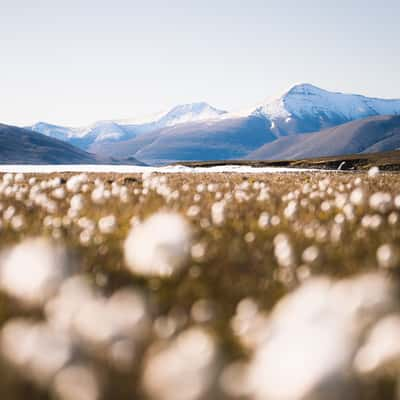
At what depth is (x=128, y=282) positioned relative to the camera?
3670 millimetres

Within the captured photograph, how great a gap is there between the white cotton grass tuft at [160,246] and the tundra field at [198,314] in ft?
0.03

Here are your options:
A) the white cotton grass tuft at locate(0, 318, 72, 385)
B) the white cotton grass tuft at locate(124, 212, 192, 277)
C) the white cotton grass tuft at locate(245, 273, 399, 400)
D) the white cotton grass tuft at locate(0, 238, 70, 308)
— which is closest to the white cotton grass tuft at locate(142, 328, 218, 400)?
the white cotton grass tuft at locate(245, 273, 399, 400)

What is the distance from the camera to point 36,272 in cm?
269

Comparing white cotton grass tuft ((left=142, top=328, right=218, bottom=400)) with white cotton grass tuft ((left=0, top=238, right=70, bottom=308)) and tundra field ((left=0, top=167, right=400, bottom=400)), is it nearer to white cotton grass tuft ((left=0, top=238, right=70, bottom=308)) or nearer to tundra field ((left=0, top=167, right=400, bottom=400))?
tundra field ((left=0, top=167, right=400, bottom=400))

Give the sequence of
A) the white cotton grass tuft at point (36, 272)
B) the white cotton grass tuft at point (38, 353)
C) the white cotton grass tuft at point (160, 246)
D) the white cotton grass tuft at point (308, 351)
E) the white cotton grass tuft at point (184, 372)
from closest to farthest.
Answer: the white cotton grass tuft at point (308, 351) → the white cotton grass tuft at point (184, 372) → the white cotton grass tuft at point (38, 353) → the white cotton grass tuft at point (36, 272) → the white cotton grass tuft at point (160, 246)

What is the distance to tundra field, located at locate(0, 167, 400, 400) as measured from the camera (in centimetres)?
169

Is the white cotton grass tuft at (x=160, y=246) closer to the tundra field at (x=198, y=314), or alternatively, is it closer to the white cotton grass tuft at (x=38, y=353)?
the tundra field at (x=198, y=314)

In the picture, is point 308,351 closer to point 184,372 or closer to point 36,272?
point 184,372

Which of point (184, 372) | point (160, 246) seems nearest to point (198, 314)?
point (160, 246)

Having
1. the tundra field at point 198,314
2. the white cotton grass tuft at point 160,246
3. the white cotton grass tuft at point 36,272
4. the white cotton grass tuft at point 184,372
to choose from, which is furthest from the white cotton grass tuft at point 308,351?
the white cotton grass tuft at point 160,246

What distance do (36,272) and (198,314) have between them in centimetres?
89

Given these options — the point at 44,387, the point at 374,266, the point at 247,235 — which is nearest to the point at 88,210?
the point at 247,235

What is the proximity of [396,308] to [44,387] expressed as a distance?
179 centimetres

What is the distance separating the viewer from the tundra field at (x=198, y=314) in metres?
1.69
